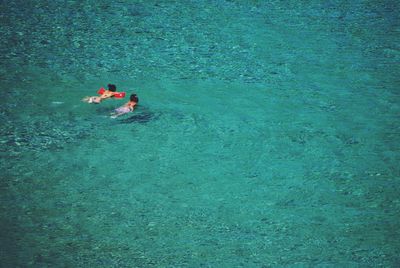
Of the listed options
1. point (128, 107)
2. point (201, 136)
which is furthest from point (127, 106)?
point (201, 136)

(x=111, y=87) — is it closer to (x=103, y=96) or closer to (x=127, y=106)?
(x=103, y=96)

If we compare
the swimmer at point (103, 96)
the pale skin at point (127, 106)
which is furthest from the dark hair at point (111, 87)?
the pale skin at point (127, 106)

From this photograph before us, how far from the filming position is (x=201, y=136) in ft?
9.20

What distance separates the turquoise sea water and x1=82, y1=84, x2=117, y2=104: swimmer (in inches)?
1.7

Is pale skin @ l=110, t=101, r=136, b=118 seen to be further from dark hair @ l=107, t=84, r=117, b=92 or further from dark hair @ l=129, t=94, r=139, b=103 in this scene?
dark hair @ l=107, t=84, r=117, b=92

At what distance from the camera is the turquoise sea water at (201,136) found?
82.0 inches

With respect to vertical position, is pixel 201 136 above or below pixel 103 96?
below

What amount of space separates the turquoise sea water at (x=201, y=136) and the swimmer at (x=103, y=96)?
1.7 inches

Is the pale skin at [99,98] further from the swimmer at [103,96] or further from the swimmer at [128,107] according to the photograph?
the swimmer at [128,107]

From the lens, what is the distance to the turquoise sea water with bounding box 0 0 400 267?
208 centimetres

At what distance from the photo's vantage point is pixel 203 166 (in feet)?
8.42

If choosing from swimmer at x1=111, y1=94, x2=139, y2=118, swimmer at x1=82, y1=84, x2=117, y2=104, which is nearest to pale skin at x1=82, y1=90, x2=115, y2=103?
swimmer at x1=82, y1=84, x2=117, y2=104

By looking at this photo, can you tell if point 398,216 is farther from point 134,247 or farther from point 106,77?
point 106,77

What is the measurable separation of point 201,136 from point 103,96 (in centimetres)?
68
